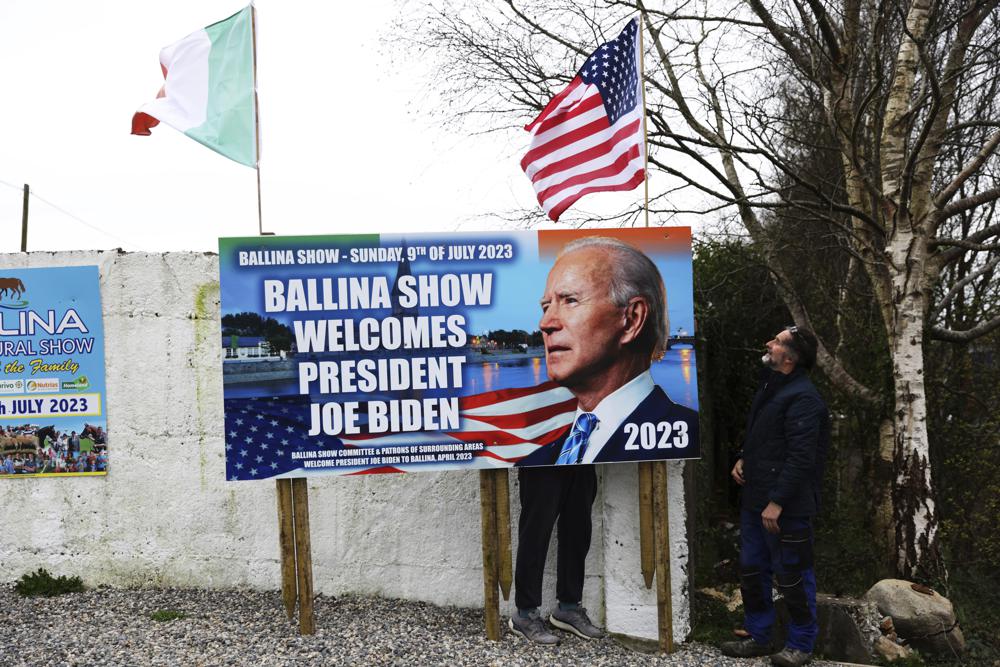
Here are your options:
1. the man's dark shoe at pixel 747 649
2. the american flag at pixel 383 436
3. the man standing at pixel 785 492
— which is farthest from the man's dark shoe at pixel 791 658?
the american flag at pixel 383 436

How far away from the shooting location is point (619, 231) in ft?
16.1

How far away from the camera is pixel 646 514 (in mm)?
5000

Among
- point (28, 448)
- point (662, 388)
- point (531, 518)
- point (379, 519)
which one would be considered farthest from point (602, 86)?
point (28, 448)

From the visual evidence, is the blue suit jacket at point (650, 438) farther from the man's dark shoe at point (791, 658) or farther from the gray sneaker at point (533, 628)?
the man's dark shoe at point (791, 658)

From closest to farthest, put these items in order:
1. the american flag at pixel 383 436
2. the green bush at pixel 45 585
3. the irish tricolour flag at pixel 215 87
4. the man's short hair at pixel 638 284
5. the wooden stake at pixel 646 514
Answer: the american flag at pixel 383 436 → the man's short hair at pixel 638 284 → the wooden stake at pixel 646 514 → the irish tricolour flag at pixel 215 87 → the green bush at pixel 45 585

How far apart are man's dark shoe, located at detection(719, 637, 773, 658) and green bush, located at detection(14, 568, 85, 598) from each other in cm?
449

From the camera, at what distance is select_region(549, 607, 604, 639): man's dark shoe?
16.7 feet

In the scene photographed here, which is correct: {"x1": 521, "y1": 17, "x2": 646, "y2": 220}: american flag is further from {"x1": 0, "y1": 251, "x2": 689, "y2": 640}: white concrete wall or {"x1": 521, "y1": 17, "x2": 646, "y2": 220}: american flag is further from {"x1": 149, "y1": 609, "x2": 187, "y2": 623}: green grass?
{"x1": 149, "y1": 609, "x2": 187, "y2": 623}: green grass

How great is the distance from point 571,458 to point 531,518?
0.49 meters

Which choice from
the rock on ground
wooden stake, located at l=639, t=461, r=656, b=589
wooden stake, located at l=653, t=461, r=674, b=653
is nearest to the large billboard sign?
wooden stake, located at l=639, t=461, r=656, b=589

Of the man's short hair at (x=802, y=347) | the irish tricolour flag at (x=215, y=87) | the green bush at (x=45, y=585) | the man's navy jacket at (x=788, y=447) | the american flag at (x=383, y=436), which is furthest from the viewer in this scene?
the green bush at (x=45, y=585)

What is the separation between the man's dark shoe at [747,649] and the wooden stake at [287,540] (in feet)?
A: 9.03

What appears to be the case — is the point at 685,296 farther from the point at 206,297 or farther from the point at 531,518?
the point at 206,297

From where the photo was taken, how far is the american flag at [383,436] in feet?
15.7
